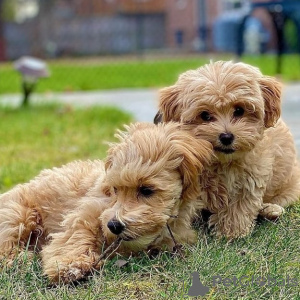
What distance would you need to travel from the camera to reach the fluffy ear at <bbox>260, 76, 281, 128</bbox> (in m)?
3.72

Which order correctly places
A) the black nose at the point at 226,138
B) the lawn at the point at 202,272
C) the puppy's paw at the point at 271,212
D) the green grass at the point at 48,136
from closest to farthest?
the lawn at the point at 202,272 → the black nose at the point at 226,138 → the puppy's paw at the point at 271,212 → the green grass at the point at 48,136

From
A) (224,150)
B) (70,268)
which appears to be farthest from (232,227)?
(70,268)

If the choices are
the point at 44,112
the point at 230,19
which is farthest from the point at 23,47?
the point at 44,112

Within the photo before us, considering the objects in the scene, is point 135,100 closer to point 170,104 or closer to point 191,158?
point 170,104

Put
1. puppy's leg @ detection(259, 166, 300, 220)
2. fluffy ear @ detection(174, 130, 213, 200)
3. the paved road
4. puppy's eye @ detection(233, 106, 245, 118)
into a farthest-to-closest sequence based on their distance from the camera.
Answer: the paved road < puppy's leg @ detection(259, 166, 300, 220) < puppy's eye @ detection(233, 106, 245, 118) < fluffy ear @ detection(174, 130, 213, 200)

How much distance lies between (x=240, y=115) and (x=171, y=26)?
86.7ft

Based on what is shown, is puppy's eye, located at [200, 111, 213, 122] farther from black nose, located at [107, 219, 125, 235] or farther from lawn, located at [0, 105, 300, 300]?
black nose, located at [107, 219, 125, 235]

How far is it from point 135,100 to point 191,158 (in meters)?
7.47

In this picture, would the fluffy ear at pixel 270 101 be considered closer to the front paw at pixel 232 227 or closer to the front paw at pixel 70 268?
the front paw at pixel 232 227

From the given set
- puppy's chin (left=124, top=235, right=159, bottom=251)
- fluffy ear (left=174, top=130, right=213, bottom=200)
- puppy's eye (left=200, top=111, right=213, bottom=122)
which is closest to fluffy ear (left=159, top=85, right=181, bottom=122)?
puppy's eye (left=200, top=111, right=213, bottom=122)

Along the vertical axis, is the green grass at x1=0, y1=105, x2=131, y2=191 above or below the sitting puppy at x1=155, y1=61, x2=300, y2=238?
below

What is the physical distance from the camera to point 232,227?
12.1 feet

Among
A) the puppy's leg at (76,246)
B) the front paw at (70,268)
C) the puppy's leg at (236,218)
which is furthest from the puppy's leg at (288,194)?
the front paw at (70,268)

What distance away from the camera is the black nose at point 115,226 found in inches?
126
